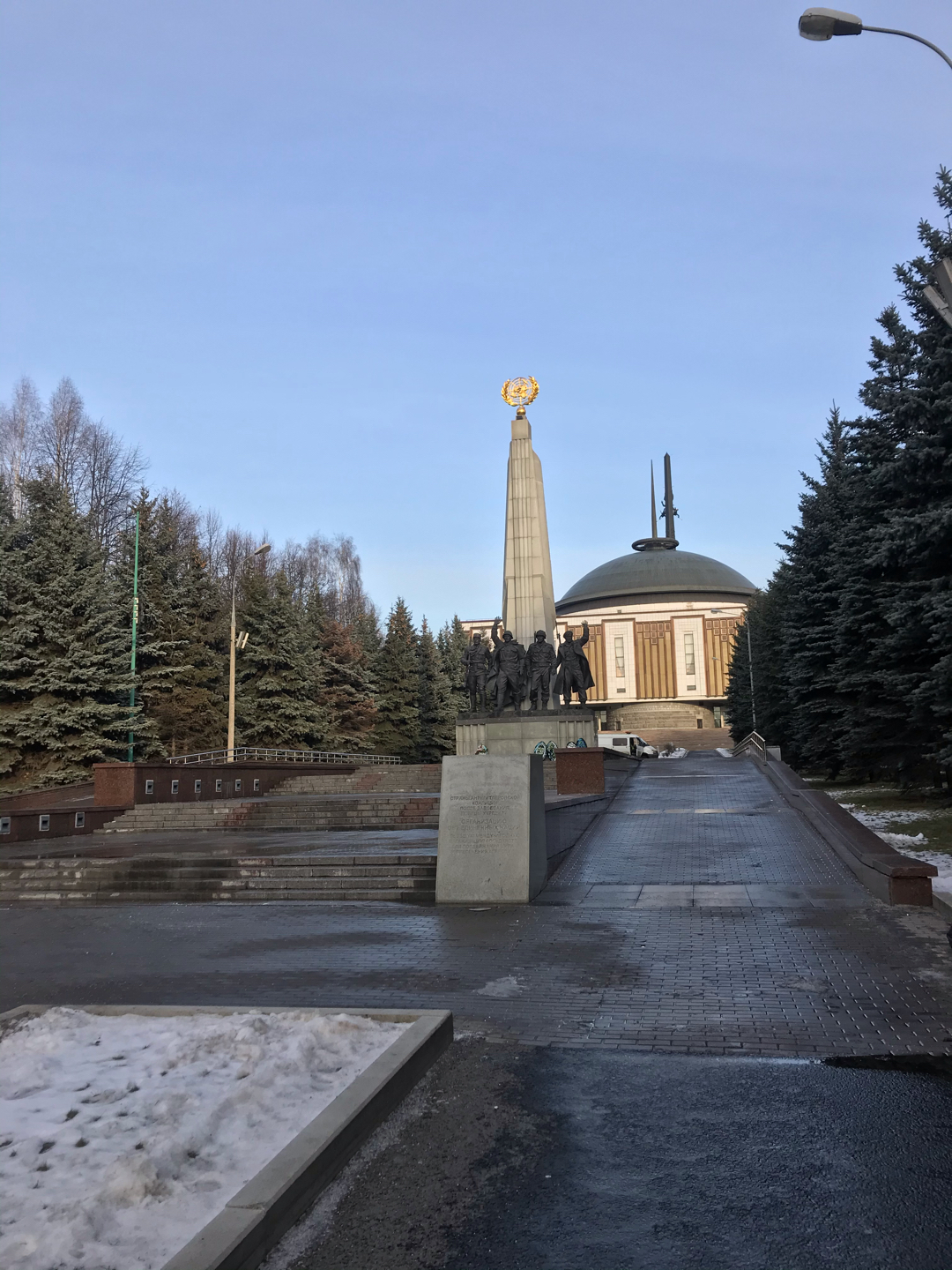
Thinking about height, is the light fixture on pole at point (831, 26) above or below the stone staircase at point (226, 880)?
above

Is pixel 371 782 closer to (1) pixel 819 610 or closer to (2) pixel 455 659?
(1) pixel 819 610

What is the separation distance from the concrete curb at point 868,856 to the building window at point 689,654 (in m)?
74.1

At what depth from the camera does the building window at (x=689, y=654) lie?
3541 inches

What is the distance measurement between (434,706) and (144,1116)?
4980cm

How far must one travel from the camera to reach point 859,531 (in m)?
18.9

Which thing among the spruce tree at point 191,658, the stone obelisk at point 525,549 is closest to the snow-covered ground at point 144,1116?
the stone obelisk at point 525,549

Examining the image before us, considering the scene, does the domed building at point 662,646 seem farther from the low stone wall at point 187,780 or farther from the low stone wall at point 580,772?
the low stone wall at point 580,772

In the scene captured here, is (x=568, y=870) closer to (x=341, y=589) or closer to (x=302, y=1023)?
(x=302, y=1023)

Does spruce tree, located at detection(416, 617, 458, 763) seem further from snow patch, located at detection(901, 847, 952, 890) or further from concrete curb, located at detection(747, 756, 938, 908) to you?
snow patch, located at detection(901, 847, 952, 890)

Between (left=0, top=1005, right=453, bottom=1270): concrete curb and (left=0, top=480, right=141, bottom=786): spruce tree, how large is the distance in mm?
24453

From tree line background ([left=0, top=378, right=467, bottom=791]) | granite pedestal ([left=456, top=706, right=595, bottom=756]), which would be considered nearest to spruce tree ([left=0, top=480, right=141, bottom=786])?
tree line background ([left=0, top=378, right=467, bottom=791])

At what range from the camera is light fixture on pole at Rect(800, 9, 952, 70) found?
28.5 ft

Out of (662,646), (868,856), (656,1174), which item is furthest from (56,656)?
(662,646)

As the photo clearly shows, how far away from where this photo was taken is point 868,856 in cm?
966
